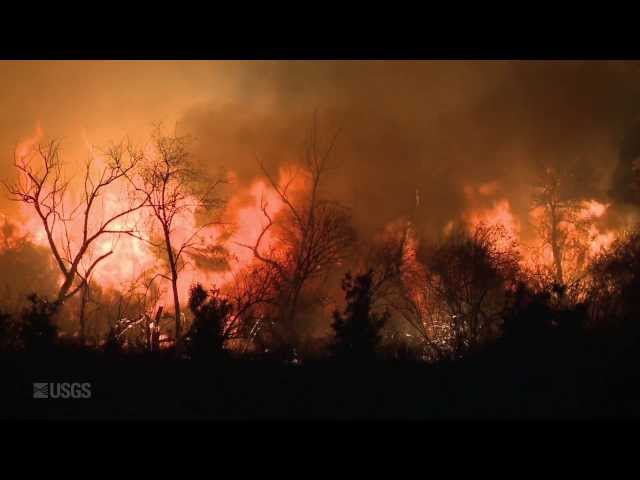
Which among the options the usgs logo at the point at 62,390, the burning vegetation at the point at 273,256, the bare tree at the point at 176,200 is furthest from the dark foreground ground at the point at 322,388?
the bare tree at the point at 176,200

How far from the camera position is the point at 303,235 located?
13.5 m

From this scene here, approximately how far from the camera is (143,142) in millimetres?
12453

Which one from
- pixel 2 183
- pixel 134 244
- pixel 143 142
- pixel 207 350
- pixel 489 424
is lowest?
pixel 489 424

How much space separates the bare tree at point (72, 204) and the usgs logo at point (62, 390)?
112 inches

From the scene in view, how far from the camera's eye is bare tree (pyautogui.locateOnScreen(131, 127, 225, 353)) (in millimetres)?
12461

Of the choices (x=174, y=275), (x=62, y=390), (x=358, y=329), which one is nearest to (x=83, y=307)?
(x=174, y=275)

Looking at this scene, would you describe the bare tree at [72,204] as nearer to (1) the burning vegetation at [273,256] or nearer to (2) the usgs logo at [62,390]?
(1) the burning vegetation at [273,256]

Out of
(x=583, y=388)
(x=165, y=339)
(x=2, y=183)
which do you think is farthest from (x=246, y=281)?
(x=583, y=388)

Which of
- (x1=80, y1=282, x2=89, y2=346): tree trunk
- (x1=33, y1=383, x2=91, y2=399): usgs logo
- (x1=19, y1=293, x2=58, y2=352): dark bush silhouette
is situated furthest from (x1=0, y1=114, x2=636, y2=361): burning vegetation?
(x1=33, y1=383, x2=91, y2=399): usgs logo

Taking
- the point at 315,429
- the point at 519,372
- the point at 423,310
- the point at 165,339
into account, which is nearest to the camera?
the point at 315,429

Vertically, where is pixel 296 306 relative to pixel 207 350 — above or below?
above

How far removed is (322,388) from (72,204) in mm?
8209

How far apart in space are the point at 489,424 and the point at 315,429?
3.65 m

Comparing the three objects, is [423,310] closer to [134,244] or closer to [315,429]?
[315,429]
